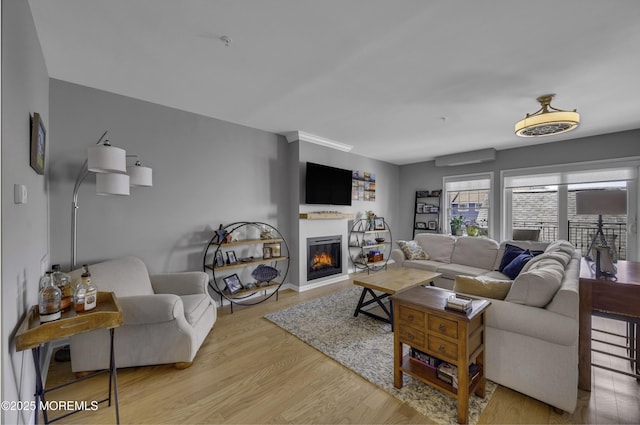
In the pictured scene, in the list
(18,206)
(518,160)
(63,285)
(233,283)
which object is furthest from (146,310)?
(518,160)

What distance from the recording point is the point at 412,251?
4531 millimetres

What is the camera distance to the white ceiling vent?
5.04 meters

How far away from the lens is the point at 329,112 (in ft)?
10.9

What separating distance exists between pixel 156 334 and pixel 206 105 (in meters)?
2.48

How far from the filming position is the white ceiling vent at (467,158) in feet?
16.5

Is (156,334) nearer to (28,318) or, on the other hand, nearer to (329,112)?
(28,318)

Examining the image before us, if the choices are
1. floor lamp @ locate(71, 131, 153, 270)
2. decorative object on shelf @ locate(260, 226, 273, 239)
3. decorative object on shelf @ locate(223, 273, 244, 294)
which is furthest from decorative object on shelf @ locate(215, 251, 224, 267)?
floor lamp @ locate(71, 131, 153, 270)

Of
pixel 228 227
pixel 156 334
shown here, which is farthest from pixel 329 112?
pixel 156 334

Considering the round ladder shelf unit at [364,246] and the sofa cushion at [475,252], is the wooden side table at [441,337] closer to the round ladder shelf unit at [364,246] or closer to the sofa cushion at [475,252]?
the sofa cushion at [475,252]

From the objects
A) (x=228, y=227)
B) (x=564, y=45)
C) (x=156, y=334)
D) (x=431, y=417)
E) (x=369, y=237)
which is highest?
(x=564, y=45)

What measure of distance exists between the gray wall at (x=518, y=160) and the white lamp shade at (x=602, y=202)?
2.94 m

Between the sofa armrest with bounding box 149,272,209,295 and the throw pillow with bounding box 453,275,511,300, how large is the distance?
2494mm

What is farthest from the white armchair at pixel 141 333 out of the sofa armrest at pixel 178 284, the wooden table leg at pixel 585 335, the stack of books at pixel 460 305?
the wooden table leg at pixel 585 335

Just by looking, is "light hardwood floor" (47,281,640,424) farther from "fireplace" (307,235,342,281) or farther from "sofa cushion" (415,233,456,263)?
"sofa cushion" (415,233,456,263)
